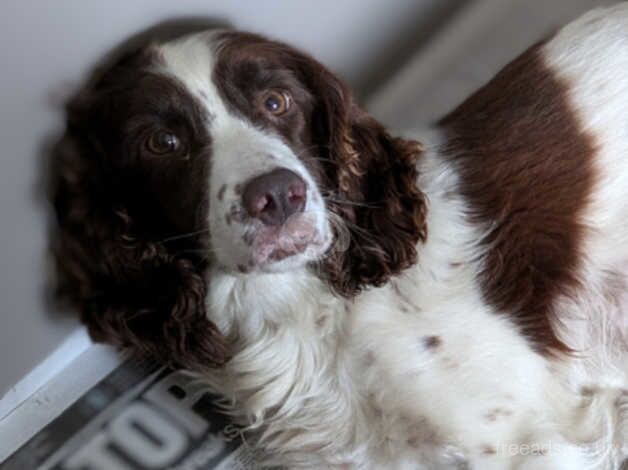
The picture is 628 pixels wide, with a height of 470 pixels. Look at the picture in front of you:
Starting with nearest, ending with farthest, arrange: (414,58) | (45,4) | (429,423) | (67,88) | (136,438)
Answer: (45,4) < (67,88) < (429,423) < (136,438) < (414,58)

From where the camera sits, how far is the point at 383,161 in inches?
72.0

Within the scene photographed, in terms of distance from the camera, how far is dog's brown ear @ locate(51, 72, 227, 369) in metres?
1.70

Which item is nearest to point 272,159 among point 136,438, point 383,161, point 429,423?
point 383,161

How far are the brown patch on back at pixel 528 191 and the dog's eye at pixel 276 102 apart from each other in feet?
1.15

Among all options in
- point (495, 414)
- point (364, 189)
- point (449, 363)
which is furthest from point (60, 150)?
point (495, 414)

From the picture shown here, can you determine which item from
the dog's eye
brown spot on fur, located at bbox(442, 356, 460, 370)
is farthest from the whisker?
brown spot on fur, located at bbox(442, 356, 460, 370)

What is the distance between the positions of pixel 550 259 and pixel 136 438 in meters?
0.89

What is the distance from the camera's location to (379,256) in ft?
5.91

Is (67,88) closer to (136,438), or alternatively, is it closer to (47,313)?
(47,313)

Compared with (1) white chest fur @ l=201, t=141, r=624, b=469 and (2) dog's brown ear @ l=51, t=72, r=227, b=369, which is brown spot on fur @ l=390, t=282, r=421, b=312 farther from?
(2) dog's brown ear @ l=51, t=72, r=227, b=369

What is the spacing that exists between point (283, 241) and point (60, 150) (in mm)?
424

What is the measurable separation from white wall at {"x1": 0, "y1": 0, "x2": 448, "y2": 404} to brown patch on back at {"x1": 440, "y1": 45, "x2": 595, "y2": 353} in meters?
0.42

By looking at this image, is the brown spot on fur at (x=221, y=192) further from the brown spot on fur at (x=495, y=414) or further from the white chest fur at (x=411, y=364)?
the brown spot on fur at (x=495, y=414)

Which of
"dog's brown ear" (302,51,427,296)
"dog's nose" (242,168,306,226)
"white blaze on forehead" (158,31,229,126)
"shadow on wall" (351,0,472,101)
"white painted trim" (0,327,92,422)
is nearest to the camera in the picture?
"dog's nose" (242,168,306,226)
